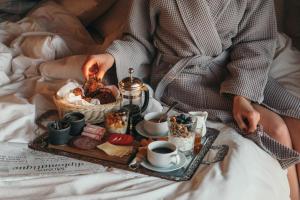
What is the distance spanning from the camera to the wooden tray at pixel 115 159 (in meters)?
0.91

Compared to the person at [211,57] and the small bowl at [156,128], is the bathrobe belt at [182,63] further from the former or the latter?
the small bowl at [156,128]

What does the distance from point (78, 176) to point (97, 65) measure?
0.44 meters

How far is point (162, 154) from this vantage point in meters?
0.90

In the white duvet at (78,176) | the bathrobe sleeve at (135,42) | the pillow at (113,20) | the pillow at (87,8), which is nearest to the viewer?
the white duvet at (78,176)

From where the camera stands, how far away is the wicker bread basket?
42.6 inches

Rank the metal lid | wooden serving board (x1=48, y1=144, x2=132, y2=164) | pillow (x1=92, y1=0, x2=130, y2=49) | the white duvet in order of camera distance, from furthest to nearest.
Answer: pillow (x1=92, y1=0, x2=130, y2=49) → the metal lid → wooden serving board (x1=48, y1=144, x2=132, y2=164) → the white duvet

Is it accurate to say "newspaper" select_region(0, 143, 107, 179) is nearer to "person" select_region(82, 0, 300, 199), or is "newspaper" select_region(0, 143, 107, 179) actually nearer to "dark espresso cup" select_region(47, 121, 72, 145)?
"dark espresso cup" select_region(47, 121, 72, 145)

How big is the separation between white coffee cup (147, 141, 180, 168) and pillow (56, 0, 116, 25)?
3.42 ft

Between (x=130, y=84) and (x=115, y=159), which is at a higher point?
(x=130, y=84)

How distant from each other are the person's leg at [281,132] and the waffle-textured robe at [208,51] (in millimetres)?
55

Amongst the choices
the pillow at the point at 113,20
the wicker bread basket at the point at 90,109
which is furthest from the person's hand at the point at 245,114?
the pillow at the point at 113,20

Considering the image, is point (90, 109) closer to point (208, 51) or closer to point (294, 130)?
point (208, 51)

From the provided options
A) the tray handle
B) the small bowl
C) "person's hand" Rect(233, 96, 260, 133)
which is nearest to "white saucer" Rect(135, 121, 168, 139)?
the small bowl

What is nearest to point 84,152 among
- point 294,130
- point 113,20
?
point 294,130
